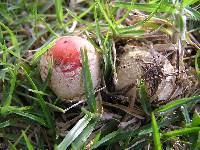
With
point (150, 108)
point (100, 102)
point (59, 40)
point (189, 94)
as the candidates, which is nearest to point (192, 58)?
point (189, 94)

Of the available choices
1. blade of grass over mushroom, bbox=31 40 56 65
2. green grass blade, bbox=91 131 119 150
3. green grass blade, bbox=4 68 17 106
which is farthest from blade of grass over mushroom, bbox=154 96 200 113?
green grass blade, bbox=4 68 17 106

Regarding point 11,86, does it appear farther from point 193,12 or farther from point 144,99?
point 193,12

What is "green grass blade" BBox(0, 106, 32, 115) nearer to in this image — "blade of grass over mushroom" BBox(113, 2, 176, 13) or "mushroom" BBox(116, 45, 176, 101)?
"mushroom" BBox(116, 45, 176, 101)

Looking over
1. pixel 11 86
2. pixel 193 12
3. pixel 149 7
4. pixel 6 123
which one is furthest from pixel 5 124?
pixel 193 12

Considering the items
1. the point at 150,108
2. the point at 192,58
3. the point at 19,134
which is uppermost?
the point at 192,58

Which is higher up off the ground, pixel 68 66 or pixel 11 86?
pixel 68 66

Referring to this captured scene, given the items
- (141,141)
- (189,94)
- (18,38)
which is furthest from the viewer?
(18,38)

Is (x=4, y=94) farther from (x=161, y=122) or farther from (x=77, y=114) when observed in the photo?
(x=161, y=122)
